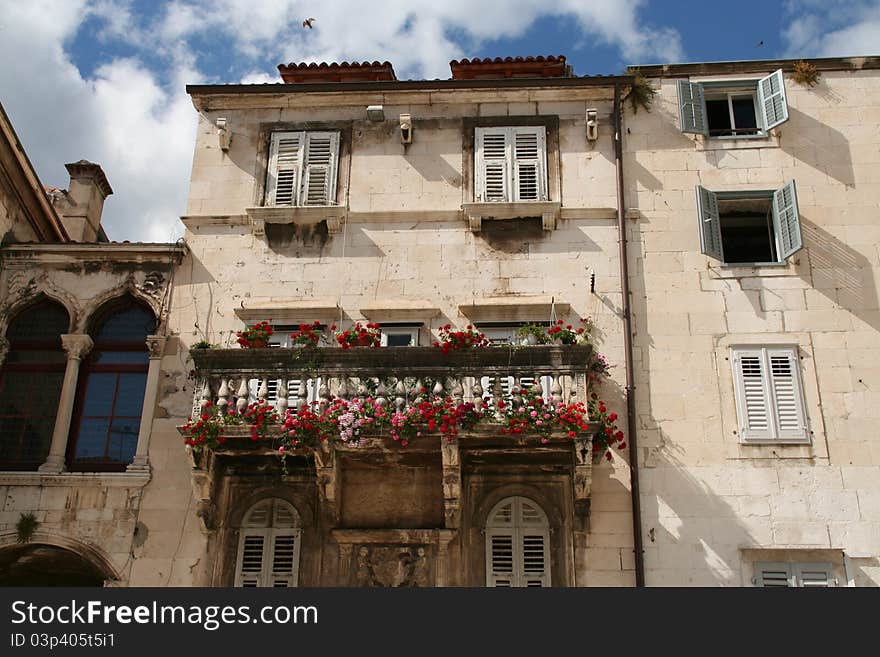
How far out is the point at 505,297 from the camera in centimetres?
1627

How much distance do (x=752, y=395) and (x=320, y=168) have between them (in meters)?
7.99

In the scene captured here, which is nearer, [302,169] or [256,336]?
[256,336]

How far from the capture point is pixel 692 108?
1744 cm

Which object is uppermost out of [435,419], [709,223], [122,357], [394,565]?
[709,223]

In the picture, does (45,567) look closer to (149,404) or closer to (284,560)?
(149,404)

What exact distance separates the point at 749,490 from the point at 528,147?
22.2 feet

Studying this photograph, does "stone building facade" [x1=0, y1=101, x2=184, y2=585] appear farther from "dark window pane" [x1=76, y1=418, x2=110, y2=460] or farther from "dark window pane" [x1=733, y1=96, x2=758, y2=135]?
"dark window pane" [x1=733, y1=96, x2=758, y2=135]

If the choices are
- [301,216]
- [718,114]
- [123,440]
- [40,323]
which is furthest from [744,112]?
[40,323]

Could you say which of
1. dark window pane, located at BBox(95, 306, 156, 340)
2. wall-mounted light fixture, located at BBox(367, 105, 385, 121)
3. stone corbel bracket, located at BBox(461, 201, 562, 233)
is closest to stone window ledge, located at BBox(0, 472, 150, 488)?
dark window pane, located at BBox(95, 306, 156, 340)

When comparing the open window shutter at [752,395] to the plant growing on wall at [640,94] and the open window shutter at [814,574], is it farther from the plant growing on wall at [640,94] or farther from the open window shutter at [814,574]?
the plant growing on wall at [640,94]

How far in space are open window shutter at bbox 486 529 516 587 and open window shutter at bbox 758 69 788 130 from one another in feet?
26.6

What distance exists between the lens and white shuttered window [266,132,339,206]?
17.5 meters

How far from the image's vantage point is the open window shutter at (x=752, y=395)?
49.4 feet

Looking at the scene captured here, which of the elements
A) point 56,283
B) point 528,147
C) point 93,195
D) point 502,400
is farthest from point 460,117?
point 93,195
